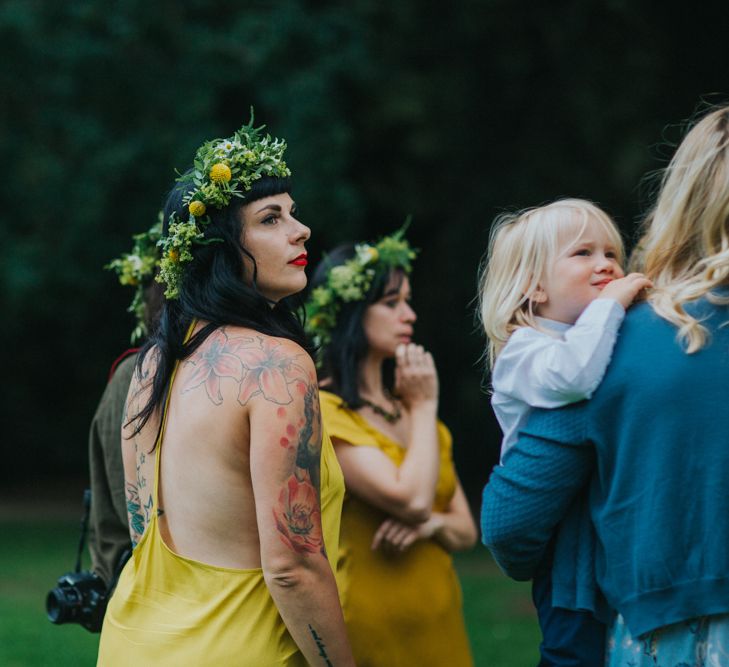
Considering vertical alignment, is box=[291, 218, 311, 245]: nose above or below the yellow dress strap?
above

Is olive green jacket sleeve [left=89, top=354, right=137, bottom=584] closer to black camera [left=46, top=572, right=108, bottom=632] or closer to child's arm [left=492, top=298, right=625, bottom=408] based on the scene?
black camera [left=46, top=572, right=108, bottom=632]

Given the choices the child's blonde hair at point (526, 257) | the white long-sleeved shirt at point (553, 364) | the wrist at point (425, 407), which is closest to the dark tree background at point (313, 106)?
the wrist at point (425, 407)

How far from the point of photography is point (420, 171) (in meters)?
16.0

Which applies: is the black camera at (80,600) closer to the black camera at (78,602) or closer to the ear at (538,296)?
the black camera at (78,602)

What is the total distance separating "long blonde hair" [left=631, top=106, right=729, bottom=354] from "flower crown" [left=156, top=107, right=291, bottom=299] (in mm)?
1105

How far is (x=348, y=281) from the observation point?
4.58 m

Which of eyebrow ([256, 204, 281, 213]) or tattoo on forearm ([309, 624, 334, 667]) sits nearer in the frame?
tattoo on forearm ([309, 624, 334, 667])

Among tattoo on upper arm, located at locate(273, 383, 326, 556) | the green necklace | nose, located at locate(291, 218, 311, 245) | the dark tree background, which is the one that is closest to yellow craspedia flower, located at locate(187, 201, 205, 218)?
nose, located at locate(291, 218, 311, 245)

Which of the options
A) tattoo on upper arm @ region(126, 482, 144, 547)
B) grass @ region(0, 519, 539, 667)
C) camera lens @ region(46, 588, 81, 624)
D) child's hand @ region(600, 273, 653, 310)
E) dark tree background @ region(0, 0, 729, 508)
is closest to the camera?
child's hand @ region(600, 273, 653, 310)

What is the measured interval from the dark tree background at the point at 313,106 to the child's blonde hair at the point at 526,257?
9466 mm

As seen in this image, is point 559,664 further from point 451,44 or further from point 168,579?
point 451,44

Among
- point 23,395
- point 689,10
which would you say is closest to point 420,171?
point 689,10

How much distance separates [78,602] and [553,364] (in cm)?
215

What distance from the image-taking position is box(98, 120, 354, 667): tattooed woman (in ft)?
8.59
